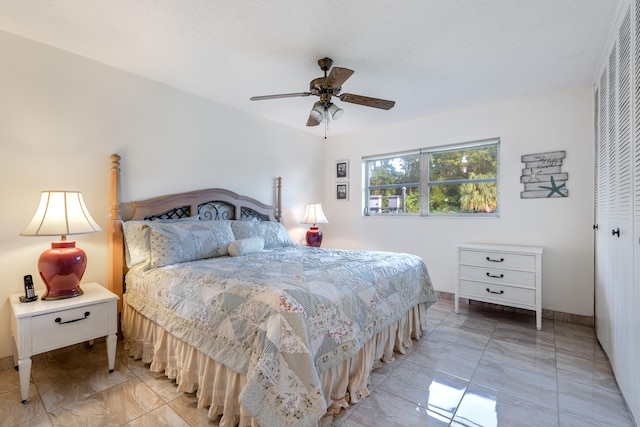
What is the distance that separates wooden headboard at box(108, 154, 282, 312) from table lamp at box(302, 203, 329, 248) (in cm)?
45

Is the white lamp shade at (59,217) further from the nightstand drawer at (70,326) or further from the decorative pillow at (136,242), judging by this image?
the nightstand drawer at (70,326)

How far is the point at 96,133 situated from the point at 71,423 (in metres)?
2.09

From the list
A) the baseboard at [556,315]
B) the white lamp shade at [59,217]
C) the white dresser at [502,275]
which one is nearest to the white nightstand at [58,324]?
the white lamp shade at [59,217]

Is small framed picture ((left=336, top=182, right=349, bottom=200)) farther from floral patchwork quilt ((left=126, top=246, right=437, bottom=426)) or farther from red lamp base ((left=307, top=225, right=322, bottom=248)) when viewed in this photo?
floral patchwork quilt ((left=126, top=246, right=437, bottom=426))

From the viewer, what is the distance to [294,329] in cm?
133

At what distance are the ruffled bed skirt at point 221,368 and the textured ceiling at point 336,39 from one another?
2063 mm

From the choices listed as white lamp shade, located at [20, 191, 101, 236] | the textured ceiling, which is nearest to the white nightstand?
white lamp shade, located at [20, 191, 101, 236]

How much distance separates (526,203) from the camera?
3217 mm

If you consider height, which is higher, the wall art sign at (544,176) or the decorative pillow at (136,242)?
the wall art sign at (544,176)

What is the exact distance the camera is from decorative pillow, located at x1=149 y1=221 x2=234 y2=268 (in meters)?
2.29

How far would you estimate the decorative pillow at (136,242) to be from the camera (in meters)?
2.34

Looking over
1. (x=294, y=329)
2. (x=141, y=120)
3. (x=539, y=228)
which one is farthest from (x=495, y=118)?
(x=141, y=120)

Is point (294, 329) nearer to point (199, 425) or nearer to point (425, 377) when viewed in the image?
point (199, 425)

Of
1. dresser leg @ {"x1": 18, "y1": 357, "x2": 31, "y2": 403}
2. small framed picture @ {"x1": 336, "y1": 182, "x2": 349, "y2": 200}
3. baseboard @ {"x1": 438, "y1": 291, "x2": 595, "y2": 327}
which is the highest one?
small framed picture @ {"x1": 336, "y1": 182, "x2": 349, "y2": 200}
